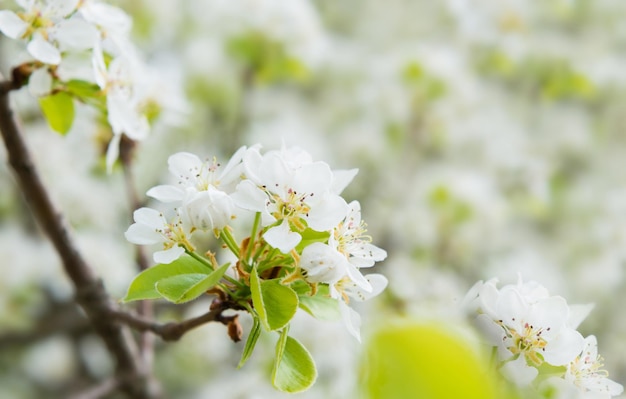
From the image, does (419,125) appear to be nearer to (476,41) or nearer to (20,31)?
(476,41)

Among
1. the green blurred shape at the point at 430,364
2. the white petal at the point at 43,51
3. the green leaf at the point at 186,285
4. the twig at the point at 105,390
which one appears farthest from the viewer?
the twig at the point at 105,390

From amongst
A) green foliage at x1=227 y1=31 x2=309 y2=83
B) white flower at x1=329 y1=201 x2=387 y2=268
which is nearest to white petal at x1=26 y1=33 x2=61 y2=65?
white flower at x1=329 y1=201 x2=387 y2=268

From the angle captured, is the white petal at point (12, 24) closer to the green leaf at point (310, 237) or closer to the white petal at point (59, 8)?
the white petal at point (59, 8)

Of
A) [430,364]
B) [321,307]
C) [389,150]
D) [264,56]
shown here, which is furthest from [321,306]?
[389,150]

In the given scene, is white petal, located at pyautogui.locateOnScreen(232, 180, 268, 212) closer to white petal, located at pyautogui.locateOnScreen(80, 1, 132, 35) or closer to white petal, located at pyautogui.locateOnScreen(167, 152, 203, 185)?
white petal, located at pyautogui.locateOnScreen(167, 152, 203, 185)

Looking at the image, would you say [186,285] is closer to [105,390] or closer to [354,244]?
[354,244]

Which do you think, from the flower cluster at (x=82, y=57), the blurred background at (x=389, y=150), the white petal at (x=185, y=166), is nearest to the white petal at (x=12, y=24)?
the flower cluster at (x=82, y=57)
